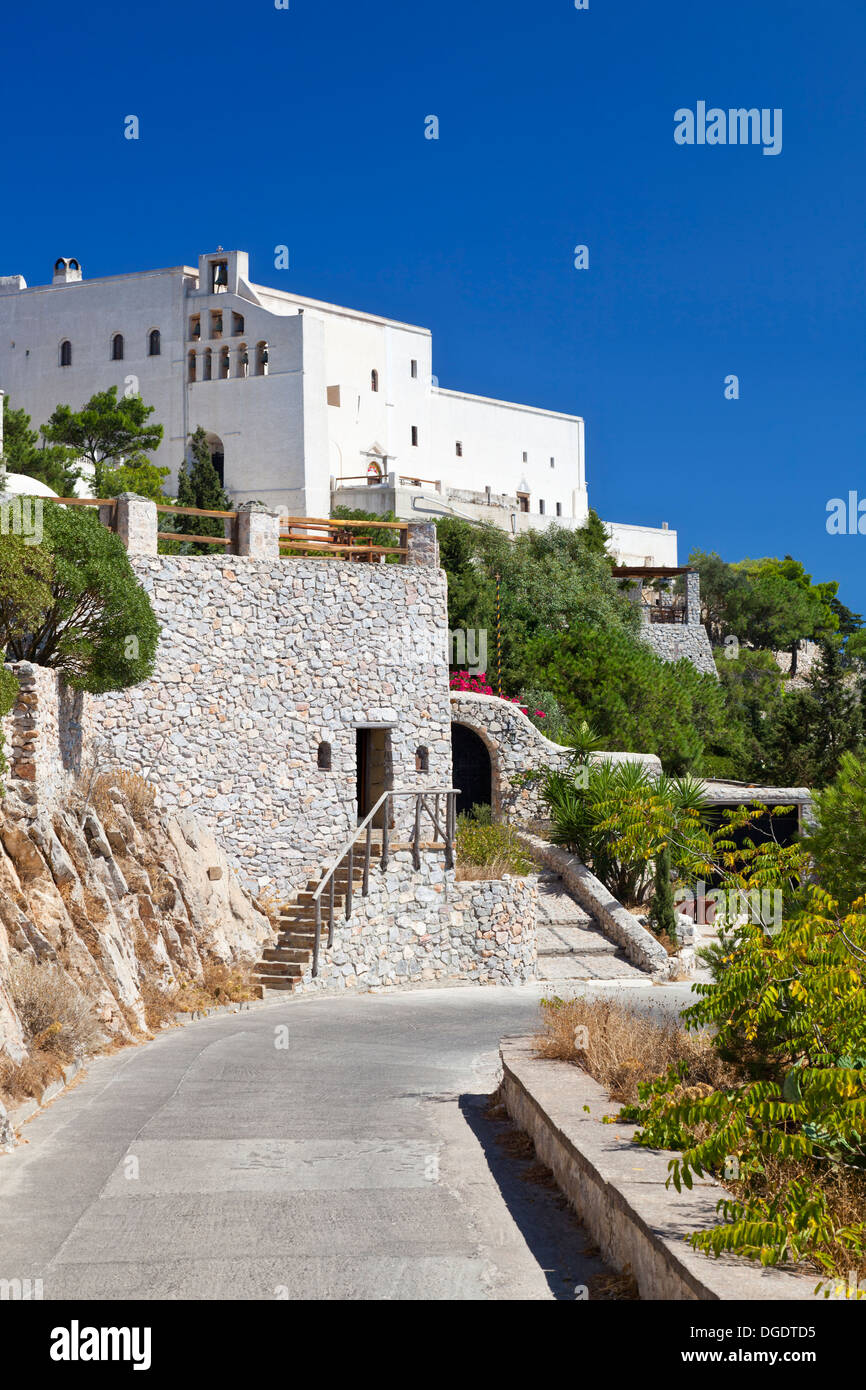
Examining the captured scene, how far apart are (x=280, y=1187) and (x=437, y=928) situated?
12.8 meters

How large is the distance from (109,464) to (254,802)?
41.8 meters

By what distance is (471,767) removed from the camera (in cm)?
2647

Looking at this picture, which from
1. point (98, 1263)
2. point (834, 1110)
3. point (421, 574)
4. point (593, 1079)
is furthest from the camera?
point (421, 574)

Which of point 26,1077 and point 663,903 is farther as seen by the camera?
point 663,903

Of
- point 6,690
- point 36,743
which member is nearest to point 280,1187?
point 6,690

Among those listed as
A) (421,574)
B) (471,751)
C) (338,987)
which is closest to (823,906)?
(338,987)

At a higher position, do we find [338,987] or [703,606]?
[703,606]

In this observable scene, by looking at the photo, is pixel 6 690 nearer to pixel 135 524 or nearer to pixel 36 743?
pixel 36 743

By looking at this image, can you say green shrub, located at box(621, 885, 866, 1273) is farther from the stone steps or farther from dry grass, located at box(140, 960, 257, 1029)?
the stone steps

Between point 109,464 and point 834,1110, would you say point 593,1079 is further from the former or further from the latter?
point 109,464

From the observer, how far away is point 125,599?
1833 centimetres

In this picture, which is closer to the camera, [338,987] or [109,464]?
[338,987]

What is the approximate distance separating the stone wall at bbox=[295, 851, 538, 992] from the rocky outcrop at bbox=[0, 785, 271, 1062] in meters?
1.55
